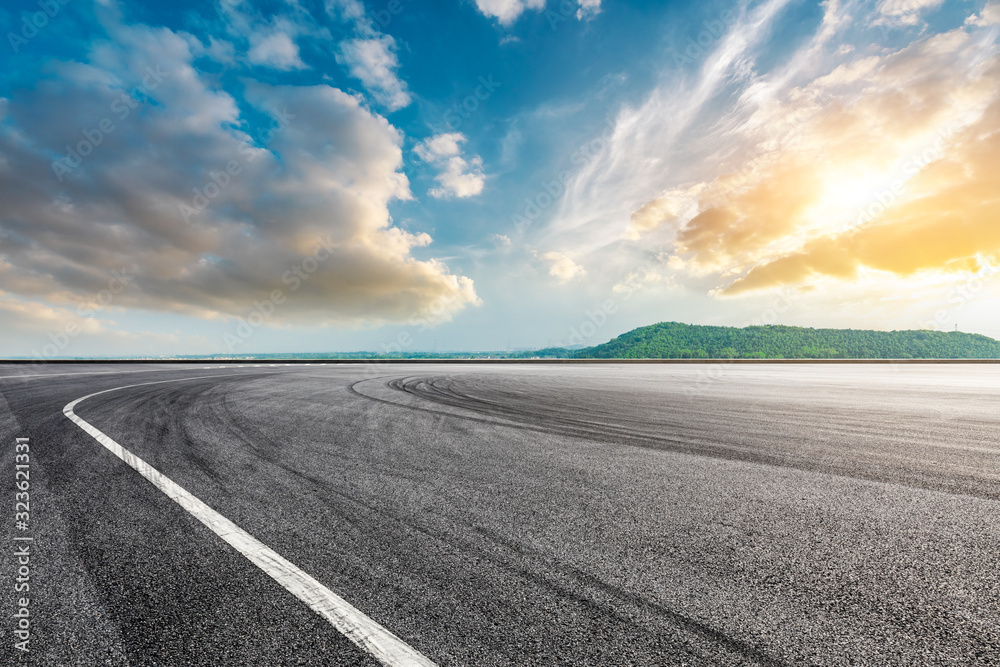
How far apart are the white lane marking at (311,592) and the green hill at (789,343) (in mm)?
109324

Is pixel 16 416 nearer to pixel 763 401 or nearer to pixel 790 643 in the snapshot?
pixel 790 643

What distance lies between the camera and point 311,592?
2451mm

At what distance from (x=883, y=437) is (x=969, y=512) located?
3895 millimetres

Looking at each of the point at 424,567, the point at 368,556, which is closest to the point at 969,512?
the point at 424,567

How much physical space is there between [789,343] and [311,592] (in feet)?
487

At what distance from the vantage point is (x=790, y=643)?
6.66ft

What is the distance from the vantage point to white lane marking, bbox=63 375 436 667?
195 centimetres

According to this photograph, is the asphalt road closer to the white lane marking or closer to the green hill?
the white lane marking

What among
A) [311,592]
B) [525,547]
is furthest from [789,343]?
[311,592]

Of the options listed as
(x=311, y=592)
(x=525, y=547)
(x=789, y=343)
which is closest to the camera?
(x=311, y=592)

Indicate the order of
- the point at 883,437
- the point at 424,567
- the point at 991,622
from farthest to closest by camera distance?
the point at 883,437
the point at 424,567
the point at 991,622
